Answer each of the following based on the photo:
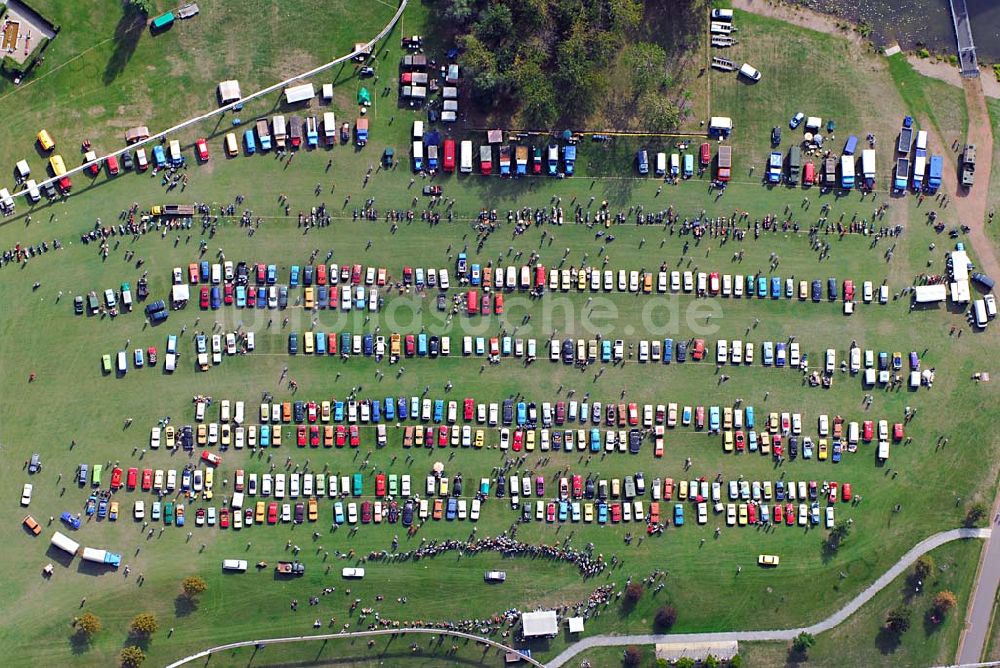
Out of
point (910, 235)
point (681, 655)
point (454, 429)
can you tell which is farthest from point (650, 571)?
point (910, 235)

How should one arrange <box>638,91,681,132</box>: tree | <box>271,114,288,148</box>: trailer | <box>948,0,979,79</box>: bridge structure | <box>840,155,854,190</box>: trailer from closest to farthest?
<box>638,91,681,132</box>: tree, <box>271,114,288,148</box>: trailer, <box>840,155,854,190</box>: trailer, <box>948,0,979,79</box>: bridge structure

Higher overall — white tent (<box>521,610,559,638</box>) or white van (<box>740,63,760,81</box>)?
white van (<box>740,63,760,81</box>)

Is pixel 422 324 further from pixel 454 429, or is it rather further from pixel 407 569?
pixel 407 569

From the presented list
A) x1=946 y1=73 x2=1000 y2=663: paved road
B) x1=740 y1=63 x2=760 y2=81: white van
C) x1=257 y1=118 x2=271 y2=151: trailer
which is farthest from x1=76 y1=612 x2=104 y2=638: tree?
x1=946 y1=73 x2=1000 y2=663: paved road

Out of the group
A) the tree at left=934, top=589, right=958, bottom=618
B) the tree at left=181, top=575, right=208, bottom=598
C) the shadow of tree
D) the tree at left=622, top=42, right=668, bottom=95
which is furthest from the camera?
the shadow of tree

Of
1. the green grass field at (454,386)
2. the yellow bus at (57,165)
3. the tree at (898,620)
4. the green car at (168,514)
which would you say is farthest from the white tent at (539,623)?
the yellow bus at (57,165)

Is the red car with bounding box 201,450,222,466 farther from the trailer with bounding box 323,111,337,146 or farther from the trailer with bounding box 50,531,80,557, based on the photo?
the trailer with bounding box 323,111,337,146

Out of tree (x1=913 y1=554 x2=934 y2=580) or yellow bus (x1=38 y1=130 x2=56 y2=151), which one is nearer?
tree (x1=913 y1=554 x2=934 y2=580)
